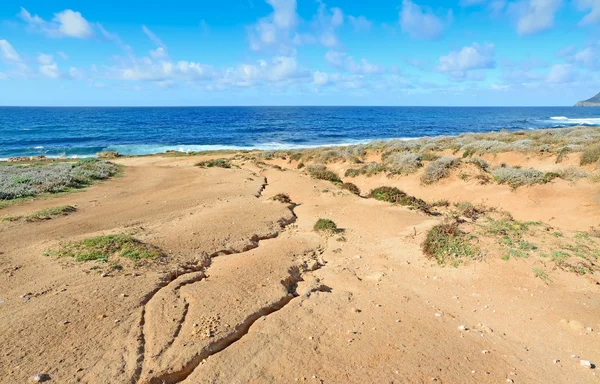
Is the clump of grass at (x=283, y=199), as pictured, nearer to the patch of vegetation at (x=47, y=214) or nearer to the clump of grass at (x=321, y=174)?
the clump of grass at (x=321, y=174)

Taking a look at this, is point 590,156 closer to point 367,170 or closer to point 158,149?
point 367,170

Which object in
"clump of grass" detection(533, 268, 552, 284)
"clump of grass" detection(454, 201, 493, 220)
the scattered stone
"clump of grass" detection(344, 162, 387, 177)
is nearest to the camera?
the scattered stone

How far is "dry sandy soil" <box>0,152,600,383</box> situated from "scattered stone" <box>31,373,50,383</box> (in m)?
0.09

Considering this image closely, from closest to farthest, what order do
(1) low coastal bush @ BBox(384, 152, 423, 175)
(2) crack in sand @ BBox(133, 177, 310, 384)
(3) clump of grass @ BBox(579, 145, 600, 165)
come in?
(2) crack in sand @ BBox(133, 177, 310, 384)
(3) clump of grass @ BBox(579, 145, 600, 165)
(1) low coastal bush @ BBox(384, 152, 423, 175)

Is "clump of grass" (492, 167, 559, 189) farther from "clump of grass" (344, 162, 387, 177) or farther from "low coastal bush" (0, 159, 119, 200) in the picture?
"low coastal bush" (0, 159, 119, 200)

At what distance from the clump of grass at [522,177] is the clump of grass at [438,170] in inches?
90.9

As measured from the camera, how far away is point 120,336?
16.4 ft

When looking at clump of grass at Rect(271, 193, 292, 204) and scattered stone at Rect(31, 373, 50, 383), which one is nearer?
scattered stone at Rect(31, 373, 50, 383)

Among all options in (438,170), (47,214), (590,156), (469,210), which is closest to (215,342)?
(47,214)

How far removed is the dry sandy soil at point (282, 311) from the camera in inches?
179

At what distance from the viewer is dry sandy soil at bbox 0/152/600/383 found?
4543mm

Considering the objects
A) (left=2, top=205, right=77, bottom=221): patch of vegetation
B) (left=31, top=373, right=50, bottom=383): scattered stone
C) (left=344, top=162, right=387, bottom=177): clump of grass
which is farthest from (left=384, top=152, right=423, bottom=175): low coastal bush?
(left=31, top=373, right=50, bottom=383): scattered stone

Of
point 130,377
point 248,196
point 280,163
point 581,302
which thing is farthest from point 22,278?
point 280,163

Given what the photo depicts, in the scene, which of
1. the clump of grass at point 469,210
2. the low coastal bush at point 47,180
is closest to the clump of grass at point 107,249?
the low coastal bush at point 47,180
